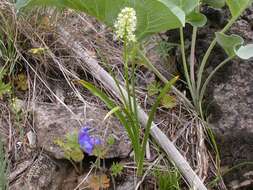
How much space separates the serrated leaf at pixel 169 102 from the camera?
1.72m

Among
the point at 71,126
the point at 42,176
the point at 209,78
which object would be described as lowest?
the point at 42,176

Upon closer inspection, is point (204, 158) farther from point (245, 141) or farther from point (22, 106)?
point (22, 106)

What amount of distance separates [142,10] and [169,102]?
466 mm

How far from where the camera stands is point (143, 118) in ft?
5.32

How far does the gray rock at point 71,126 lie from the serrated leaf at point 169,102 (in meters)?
0.19

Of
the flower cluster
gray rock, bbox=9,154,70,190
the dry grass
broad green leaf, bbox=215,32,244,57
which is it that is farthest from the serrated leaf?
the flower cluster

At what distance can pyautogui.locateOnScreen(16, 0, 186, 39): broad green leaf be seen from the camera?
132 centimetres

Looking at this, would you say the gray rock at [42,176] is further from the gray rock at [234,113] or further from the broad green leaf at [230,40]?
the broad green leaf at [230,40]

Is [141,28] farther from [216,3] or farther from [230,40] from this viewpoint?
[216,3]

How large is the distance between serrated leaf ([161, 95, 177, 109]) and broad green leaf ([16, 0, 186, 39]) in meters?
0.34

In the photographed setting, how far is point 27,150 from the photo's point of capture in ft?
5.28

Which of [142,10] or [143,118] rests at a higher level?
[142,10]

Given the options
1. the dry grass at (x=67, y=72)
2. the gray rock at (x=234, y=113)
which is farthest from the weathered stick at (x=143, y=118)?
the gray rock at (x=234, y=113)

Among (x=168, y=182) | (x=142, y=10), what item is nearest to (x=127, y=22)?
(x=142, y=10)
